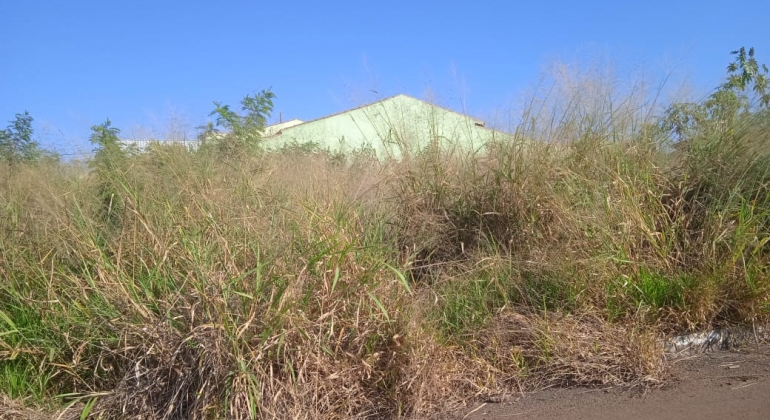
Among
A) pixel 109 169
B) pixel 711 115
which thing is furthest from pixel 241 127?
pixel 711 115

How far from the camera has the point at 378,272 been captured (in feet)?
13.7

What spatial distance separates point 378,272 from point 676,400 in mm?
2025

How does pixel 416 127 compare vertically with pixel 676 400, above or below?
above

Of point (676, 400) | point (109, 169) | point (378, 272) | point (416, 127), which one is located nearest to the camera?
point (676, 400)

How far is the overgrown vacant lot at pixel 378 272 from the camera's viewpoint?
3.75 metres

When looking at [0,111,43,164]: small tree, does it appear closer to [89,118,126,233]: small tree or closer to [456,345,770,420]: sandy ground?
[89,118,126,233]: small tree

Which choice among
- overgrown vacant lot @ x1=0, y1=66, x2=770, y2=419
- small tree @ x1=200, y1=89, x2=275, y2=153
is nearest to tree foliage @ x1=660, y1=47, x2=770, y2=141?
overgrown vacant lot @ x1=0, y1=66, x2=770, y2=419

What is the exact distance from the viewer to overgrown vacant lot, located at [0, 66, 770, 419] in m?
3.75

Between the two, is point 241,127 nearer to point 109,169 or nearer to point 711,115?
point 109,169

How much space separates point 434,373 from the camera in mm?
3867

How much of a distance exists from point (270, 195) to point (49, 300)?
69.3 inches

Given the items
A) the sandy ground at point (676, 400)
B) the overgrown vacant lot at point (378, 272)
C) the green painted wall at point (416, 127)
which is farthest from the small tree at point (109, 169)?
the sandy ground at point (676, 400)

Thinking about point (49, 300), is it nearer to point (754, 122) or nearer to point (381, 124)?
point (381, 124)

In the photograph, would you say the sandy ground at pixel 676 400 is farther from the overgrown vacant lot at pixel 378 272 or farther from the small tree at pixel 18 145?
the small tree at pixel 18 145
